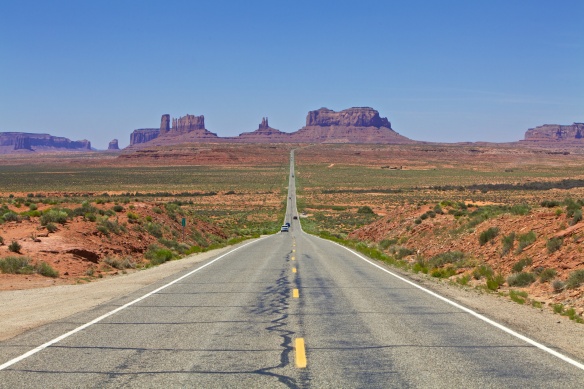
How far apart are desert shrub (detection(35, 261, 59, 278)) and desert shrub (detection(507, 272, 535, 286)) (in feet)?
44.1

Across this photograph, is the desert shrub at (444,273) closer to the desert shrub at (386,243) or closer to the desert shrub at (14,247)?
the desert shrub at (386,243)

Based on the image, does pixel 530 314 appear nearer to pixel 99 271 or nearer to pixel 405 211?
pixel 99 271

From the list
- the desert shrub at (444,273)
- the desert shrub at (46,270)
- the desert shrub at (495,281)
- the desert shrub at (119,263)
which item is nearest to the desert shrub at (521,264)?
the desert shrub at (495,281)

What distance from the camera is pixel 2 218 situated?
25.8 metres

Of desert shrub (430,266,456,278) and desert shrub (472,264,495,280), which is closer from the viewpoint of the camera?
desert shrub (472,264,495,280)

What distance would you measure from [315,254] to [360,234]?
60.2 ft

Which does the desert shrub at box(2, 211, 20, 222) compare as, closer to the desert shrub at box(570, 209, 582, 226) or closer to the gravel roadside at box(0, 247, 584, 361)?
the gravel roadside at box(0, 247, 584, 361)

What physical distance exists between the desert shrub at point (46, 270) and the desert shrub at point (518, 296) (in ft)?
43.6

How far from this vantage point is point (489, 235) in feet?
71.1

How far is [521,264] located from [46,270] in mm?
14263

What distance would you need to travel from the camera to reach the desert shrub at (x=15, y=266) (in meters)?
18.2

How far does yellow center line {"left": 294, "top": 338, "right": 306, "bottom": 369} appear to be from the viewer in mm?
7488

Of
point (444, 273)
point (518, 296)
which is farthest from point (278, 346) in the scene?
point (444, 273)

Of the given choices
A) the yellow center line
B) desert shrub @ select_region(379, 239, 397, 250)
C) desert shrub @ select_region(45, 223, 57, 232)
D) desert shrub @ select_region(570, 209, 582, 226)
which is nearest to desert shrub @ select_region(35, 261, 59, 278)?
desert shrub @ select_region(45, 223, 57, 232)
